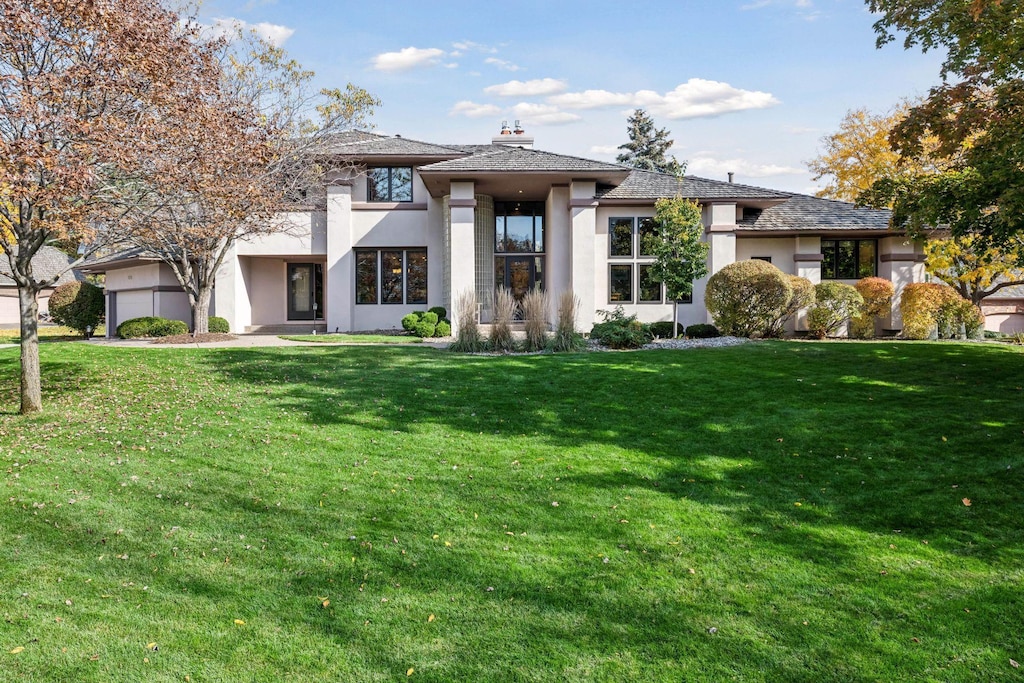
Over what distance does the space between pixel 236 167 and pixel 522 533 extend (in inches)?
312

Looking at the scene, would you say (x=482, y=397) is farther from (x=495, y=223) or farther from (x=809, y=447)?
(x=495, y=223)

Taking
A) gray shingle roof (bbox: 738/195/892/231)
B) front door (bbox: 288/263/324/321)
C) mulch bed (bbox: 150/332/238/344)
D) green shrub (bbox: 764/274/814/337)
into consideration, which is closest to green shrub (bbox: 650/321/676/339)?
green shrub (bbox: 764/274/814/337)

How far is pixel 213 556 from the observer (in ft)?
14.4

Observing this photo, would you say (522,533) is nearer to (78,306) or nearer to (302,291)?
(302,291)

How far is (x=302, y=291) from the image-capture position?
2305 cm

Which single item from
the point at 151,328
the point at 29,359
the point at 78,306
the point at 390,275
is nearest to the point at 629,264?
the point at 390,275

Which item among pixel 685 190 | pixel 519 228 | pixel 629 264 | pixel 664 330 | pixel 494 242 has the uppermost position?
pixel 685 190

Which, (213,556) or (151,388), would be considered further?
(151,388)

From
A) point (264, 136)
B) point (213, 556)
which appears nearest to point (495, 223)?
point (264, 136)

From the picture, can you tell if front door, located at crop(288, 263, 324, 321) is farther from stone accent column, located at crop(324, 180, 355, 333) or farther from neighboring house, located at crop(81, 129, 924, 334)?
stone accent column, located at crop(324, 180, 355, 333)

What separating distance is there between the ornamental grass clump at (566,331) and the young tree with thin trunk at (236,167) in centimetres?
618

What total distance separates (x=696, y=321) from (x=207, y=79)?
1466 centimetres

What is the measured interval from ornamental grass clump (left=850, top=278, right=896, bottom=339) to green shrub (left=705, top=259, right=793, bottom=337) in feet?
13.0

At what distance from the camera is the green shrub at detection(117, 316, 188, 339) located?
18281mm
